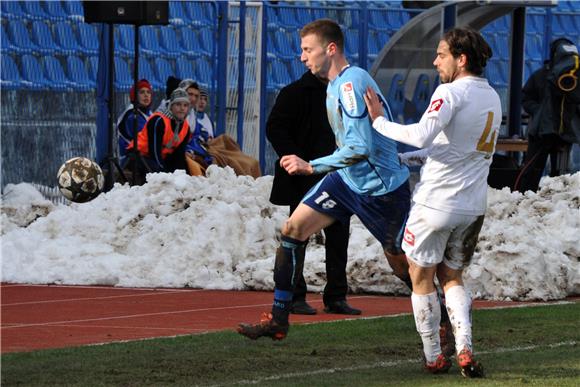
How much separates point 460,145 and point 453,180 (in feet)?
0.64

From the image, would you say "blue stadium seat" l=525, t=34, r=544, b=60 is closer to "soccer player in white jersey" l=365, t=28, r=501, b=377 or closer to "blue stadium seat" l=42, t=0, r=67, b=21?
Result: "blue stadium seat" l=42, t=0, r=67, b=21

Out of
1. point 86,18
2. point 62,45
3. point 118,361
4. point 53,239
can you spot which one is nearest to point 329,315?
point 118,361

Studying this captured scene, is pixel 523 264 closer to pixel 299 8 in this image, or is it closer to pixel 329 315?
pixel 329 315

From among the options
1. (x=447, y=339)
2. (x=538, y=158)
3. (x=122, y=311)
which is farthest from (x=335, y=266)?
(x=538, y=158)

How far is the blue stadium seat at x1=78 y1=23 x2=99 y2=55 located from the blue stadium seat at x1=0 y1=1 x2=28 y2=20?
965mm

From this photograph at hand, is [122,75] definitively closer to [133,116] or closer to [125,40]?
[125,40]

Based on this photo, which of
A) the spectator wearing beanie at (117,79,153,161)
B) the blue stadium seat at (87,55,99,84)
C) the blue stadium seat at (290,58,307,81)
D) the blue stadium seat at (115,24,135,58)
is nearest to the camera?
the spectator wearing beanie at (117,79,153,161)

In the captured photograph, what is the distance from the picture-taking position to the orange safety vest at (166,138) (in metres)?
18.4

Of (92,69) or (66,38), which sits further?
(92,69)

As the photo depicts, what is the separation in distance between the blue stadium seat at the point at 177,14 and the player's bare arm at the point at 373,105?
518 inches

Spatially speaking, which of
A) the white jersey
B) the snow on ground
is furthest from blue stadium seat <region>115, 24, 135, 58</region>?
the white jersey

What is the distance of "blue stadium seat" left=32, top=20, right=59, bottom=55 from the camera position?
780 inches

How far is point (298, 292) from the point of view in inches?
470

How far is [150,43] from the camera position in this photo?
71.5 feet
